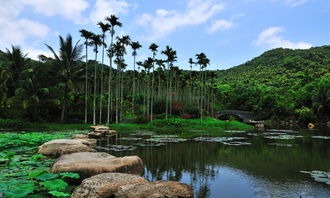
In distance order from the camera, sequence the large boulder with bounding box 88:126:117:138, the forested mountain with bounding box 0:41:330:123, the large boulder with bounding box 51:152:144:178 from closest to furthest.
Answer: the large boulder with bounding box 51:152:144:178, the large boulder with bounding box 88:126:117:138, the forested mountain with bounding box 0:41:330:123

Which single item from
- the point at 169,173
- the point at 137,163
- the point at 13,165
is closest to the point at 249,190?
the point at 169,173

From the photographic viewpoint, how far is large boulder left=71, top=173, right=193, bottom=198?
581 cm

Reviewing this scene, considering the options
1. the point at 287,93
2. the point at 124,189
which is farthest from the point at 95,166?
the point at 287,93

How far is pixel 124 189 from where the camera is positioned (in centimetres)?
599

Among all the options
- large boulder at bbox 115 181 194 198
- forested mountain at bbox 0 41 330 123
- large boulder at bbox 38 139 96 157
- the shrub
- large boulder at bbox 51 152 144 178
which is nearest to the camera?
large boulder at bbox 115 181 194 198

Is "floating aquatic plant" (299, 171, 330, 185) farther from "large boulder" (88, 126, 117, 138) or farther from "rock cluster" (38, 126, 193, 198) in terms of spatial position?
"large boulder" (88, 126, 117, 138)

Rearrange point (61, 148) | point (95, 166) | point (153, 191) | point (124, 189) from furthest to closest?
point (61, 148) < point (95, 166) < point (124, 189) < point (153, 191)

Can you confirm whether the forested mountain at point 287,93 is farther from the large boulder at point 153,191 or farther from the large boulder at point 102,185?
the large boulder at point 102,185

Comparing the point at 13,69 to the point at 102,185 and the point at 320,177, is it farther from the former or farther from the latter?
the point at 320,177

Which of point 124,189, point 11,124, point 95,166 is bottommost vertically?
point 124,189

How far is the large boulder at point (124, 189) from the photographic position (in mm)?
5812

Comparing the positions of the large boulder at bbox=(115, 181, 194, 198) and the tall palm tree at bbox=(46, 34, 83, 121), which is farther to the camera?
the tall palm tree at bbox=(46, 34, 83, 121)

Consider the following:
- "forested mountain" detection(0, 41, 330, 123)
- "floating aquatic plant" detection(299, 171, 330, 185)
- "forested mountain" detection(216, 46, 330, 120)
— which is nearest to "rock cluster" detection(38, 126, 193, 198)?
"floating aquatic plant" detection(299, 171, 330, 185)

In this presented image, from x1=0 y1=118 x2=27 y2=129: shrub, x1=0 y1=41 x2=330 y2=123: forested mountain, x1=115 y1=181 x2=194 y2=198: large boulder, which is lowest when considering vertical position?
x1=115 y1=181 x2=194 y2=198: large boulder
